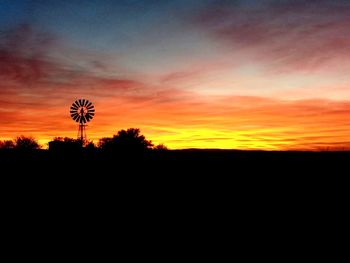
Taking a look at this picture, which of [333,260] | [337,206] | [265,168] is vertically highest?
[265,168]

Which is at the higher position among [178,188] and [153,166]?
[153,166]

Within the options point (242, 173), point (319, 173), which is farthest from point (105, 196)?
point (319, 173)

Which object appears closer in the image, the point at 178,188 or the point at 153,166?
the point at 178,188

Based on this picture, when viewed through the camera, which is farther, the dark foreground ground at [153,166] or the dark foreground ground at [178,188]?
the dark foreground ground at [153,166]

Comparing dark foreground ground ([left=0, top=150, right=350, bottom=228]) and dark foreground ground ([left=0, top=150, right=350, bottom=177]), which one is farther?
dark foreground ground ([left=0, top=150, right=350, bottom=177])

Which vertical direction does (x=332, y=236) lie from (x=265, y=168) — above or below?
below

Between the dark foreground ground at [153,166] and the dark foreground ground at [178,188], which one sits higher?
the dark foreground ground at [153,166]

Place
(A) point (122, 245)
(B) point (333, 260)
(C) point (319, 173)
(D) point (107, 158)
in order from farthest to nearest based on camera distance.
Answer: (D) point (107, 158) → (C) point (319, 173) → (A) point (122, 245) → (B) point (333, 260)

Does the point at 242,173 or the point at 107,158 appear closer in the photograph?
the point at 242,173

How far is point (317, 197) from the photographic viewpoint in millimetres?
16172

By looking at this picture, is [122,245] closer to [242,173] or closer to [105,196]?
[105,196]

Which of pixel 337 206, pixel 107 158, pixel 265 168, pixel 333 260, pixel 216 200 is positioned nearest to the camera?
pixel 333 260

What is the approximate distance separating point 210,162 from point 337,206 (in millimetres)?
10292

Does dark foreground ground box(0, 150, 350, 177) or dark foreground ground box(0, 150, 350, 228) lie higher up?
dark foreground ground box(0, 150, 350, 177)
